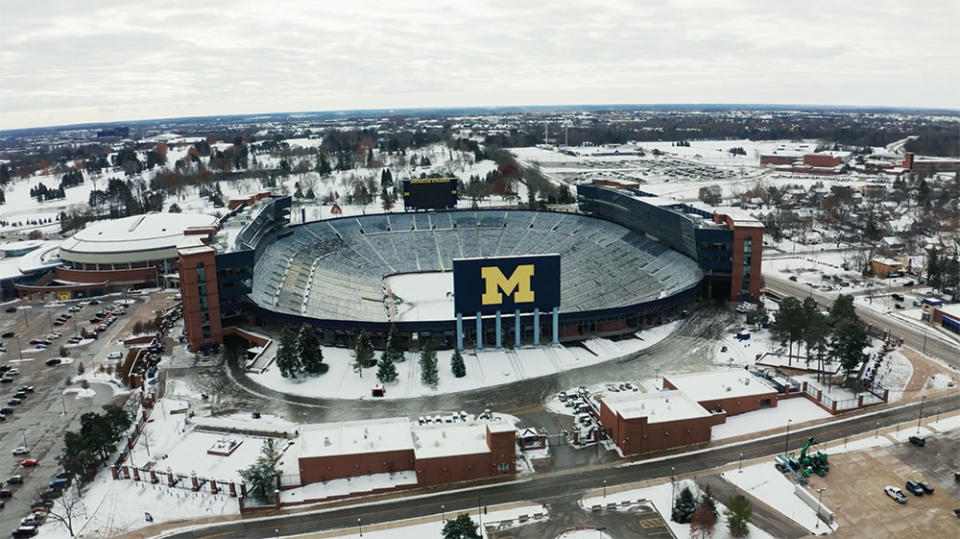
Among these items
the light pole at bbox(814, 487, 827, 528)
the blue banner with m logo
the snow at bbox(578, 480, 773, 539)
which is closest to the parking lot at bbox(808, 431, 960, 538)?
the light pole at bbox(814, 487, 827, 528)

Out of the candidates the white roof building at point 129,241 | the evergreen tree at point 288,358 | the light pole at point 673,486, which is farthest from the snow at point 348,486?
the white roof building at point 129,241

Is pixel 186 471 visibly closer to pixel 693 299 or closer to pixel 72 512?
pixel 72 512

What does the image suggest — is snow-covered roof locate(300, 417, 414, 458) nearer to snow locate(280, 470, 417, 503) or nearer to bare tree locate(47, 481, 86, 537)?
snow locate(280, 470, 417, 503)

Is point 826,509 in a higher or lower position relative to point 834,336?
lower

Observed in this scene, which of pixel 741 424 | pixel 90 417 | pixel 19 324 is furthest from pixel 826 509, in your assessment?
pixel 19 324

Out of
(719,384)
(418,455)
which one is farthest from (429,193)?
(418,455)
